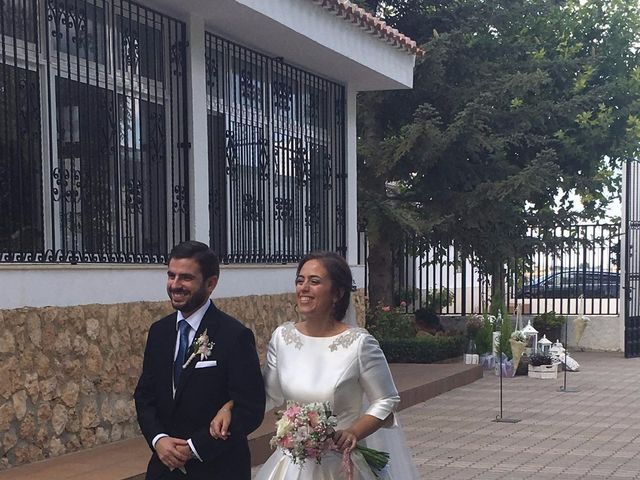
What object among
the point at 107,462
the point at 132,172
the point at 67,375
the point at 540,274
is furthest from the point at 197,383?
the point at 540,274

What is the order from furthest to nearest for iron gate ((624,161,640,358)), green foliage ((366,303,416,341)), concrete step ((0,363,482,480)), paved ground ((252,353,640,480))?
iron gate ((624,161,640,358)) → green foliage ((366,303,416,341)) → paved ground ((252,353,640,480)) → concrete step ((0,363,482,480))

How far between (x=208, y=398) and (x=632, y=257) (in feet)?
52.0

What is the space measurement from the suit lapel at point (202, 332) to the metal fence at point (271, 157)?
6358 millimetres

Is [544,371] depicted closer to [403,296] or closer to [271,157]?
[403,296]

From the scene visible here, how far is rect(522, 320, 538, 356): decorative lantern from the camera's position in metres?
15.7

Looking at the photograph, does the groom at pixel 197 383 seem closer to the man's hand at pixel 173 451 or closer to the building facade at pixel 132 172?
the man's hand at pixel 173 451

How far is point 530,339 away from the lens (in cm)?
1627

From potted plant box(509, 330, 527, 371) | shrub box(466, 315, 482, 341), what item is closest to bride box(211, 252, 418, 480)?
potted plant box(509, 330, 527, 371)

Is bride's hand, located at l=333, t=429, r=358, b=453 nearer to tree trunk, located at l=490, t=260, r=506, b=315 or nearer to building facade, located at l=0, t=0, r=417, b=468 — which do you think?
building facade, located at l=0, t=0, r=417, b=468

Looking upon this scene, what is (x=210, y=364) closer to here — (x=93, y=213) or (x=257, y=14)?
(x=93, y=213)

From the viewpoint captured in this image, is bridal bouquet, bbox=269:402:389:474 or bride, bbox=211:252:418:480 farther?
bride, bbox=211:252:418:480

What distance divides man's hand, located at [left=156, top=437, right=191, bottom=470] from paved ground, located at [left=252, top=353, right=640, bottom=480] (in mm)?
4710

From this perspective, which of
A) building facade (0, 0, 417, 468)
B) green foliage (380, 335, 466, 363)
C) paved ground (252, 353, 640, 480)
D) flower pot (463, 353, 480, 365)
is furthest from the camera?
flower pot (463, 353, 480, 365)

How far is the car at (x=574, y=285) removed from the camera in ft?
65.7
